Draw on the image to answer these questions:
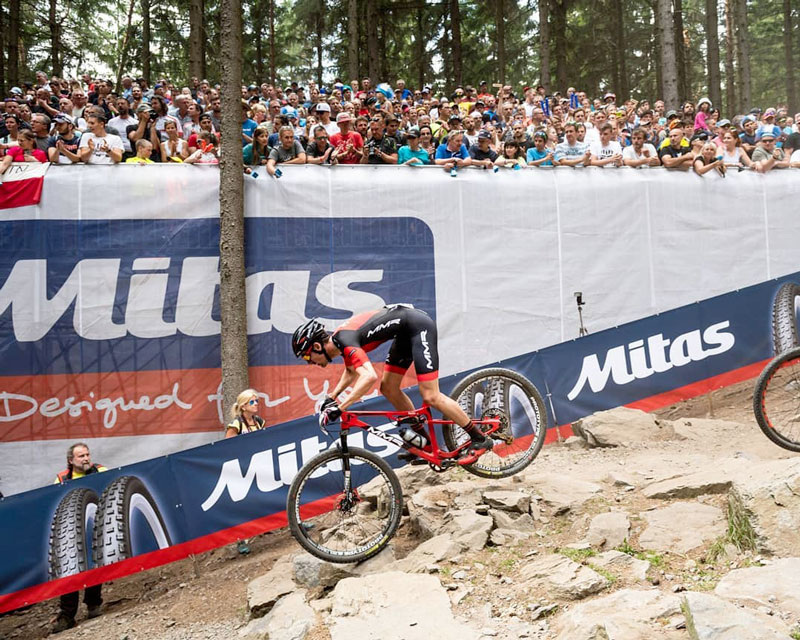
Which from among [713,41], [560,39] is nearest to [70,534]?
[713,41]

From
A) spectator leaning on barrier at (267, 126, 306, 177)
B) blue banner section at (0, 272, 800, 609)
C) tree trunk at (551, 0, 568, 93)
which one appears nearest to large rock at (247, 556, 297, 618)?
blue banner section at (0, 272, 800, 609)

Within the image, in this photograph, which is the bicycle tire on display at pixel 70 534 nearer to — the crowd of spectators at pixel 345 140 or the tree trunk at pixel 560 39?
the crowd of spectators at pixel 345 140

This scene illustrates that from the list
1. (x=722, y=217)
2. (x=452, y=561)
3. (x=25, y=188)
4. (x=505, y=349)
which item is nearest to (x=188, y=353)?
(x=25, y=188)

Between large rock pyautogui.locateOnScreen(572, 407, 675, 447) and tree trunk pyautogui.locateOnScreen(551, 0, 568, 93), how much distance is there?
24096mm

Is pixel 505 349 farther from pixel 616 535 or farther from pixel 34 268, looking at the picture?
pixel 34 268

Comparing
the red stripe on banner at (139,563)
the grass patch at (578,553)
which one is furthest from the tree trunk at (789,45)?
the grass patch at (578,553)

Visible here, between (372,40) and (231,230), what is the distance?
19748mm

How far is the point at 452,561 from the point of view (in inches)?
221

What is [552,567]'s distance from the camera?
5043 mm

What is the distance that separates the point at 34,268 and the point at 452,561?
690 cm

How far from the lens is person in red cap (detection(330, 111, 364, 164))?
1032 cm

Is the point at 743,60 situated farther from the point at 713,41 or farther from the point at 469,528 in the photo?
the point at 469,528

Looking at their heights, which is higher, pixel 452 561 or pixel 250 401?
pixel 250 401

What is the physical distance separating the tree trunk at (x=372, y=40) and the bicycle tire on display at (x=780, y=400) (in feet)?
73.2
